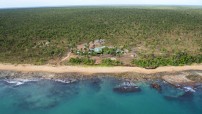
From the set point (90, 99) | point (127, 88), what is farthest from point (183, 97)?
point (90, 99)

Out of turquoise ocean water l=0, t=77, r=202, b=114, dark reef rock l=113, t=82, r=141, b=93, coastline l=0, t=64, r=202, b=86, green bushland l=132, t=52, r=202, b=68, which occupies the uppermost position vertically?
green bushland l=132, t=52, r=202, b=68

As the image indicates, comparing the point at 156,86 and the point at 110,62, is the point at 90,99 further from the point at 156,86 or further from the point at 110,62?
the point at 110,62

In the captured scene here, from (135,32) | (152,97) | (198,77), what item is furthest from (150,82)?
(135,32)

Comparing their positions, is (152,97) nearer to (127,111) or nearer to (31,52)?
(127,111)

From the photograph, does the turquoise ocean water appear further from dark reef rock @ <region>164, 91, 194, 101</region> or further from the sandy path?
the sandy path

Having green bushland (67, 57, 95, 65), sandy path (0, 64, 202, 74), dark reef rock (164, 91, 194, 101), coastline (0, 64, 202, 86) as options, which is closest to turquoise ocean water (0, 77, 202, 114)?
dark reef rock (164, 91, 194, 101)

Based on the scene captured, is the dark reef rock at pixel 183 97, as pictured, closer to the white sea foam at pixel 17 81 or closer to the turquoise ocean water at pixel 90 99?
the turquoise ocean water at pixel 90 99

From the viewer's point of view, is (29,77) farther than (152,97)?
Yes
